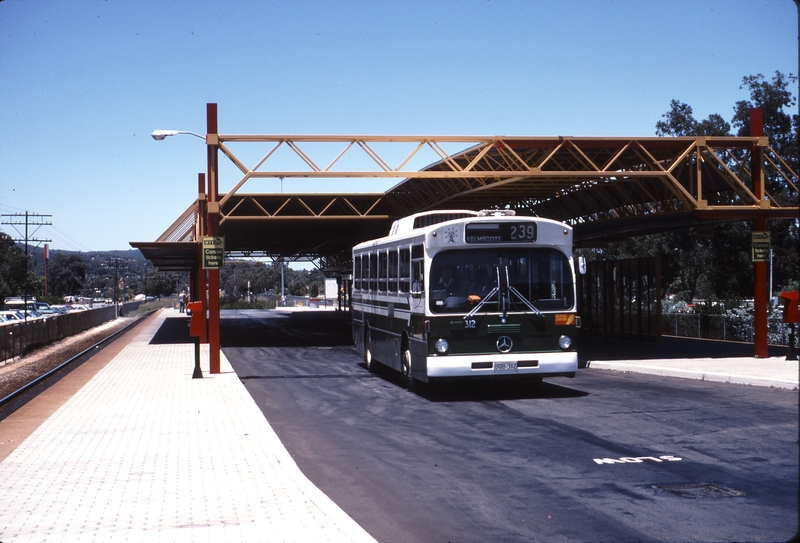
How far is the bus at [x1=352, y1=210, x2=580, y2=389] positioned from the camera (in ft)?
50.4

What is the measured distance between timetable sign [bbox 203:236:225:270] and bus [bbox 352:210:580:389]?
627cm

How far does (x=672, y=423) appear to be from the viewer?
12.5 metres

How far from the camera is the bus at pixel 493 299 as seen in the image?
15.4 m

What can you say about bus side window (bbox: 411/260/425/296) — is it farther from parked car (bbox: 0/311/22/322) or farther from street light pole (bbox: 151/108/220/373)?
parked car (bbox: 0/311/22/322)

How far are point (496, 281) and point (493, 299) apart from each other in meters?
0.34

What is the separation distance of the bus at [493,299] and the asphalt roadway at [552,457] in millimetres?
761

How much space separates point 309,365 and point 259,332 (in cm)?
2043

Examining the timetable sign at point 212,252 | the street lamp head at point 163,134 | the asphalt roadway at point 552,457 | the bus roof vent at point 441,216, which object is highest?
the street lamp head at point 163,134

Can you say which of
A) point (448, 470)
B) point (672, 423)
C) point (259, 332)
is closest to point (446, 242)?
point (672, 423)

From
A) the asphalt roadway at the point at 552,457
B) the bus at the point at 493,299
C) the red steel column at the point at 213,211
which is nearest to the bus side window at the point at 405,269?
the bus at the point at 493,299

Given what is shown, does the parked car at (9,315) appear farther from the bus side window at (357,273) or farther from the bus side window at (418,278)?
the bus side window at (418,278)

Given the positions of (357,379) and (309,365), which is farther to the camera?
(309,365)

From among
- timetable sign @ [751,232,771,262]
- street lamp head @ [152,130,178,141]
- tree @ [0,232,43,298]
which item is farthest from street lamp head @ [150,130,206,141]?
tree @ [0,232,43,298]

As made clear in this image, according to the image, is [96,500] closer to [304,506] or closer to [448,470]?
[304,506]
